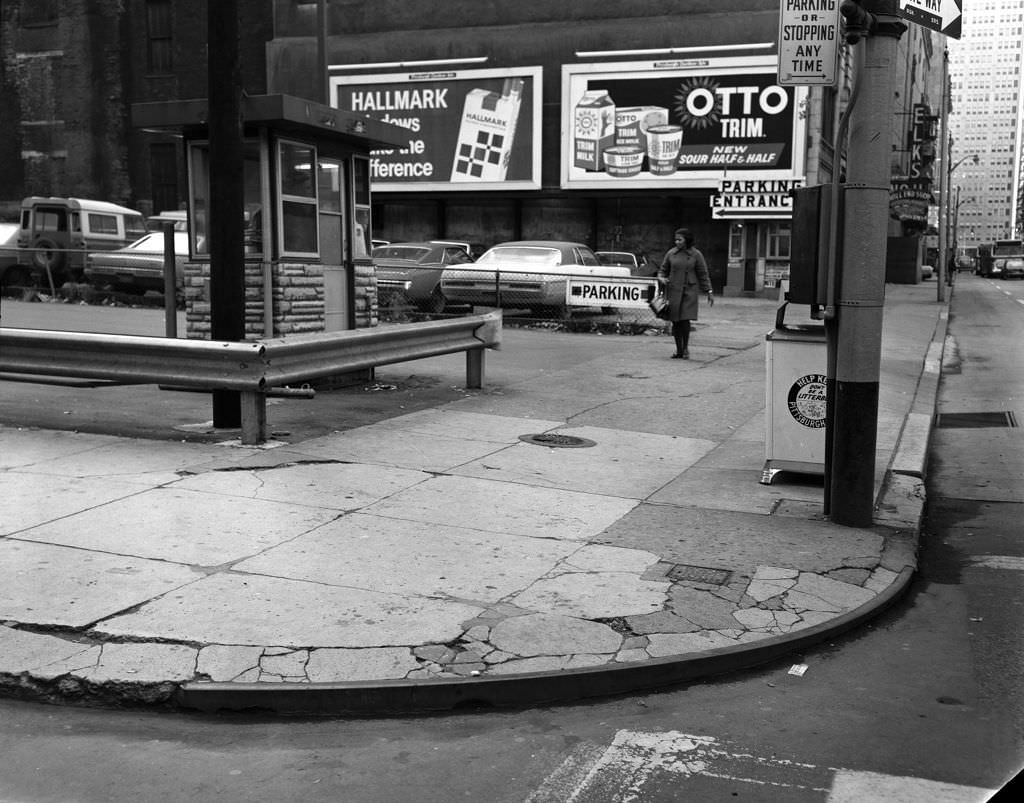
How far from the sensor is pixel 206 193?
11.3 meters

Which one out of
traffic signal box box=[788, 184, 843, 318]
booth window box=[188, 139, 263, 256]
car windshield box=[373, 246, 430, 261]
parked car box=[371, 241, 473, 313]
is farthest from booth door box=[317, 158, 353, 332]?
car windshield box=[373, 246, 430, 261]

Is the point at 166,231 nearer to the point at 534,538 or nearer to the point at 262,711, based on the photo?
the point at 534,538

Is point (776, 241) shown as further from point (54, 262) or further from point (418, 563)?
point (418, 563)

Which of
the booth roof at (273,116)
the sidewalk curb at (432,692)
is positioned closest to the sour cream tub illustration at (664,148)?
the booth roof at (273,116)

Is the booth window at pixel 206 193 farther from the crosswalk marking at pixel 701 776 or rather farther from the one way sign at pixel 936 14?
the crosswalk marking at pixel 701 776

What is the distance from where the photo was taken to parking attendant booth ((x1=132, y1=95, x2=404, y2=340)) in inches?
426

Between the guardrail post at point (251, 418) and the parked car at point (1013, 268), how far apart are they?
7611cm

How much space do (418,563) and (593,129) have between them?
1358 inches

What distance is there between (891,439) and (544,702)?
22.2 feet

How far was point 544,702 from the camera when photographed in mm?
4340

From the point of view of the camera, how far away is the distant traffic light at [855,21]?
6250mm

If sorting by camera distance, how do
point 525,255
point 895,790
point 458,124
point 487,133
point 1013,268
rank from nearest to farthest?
point 895,790 → point 525,255 → point 487,133 → point 458,124 → point 1013,268

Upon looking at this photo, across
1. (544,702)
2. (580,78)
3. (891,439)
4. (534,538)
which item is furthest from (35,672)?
(580,78)

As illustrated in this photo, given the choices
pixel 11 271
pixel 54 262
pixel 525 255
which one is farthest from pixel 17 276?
pixel 525 255
